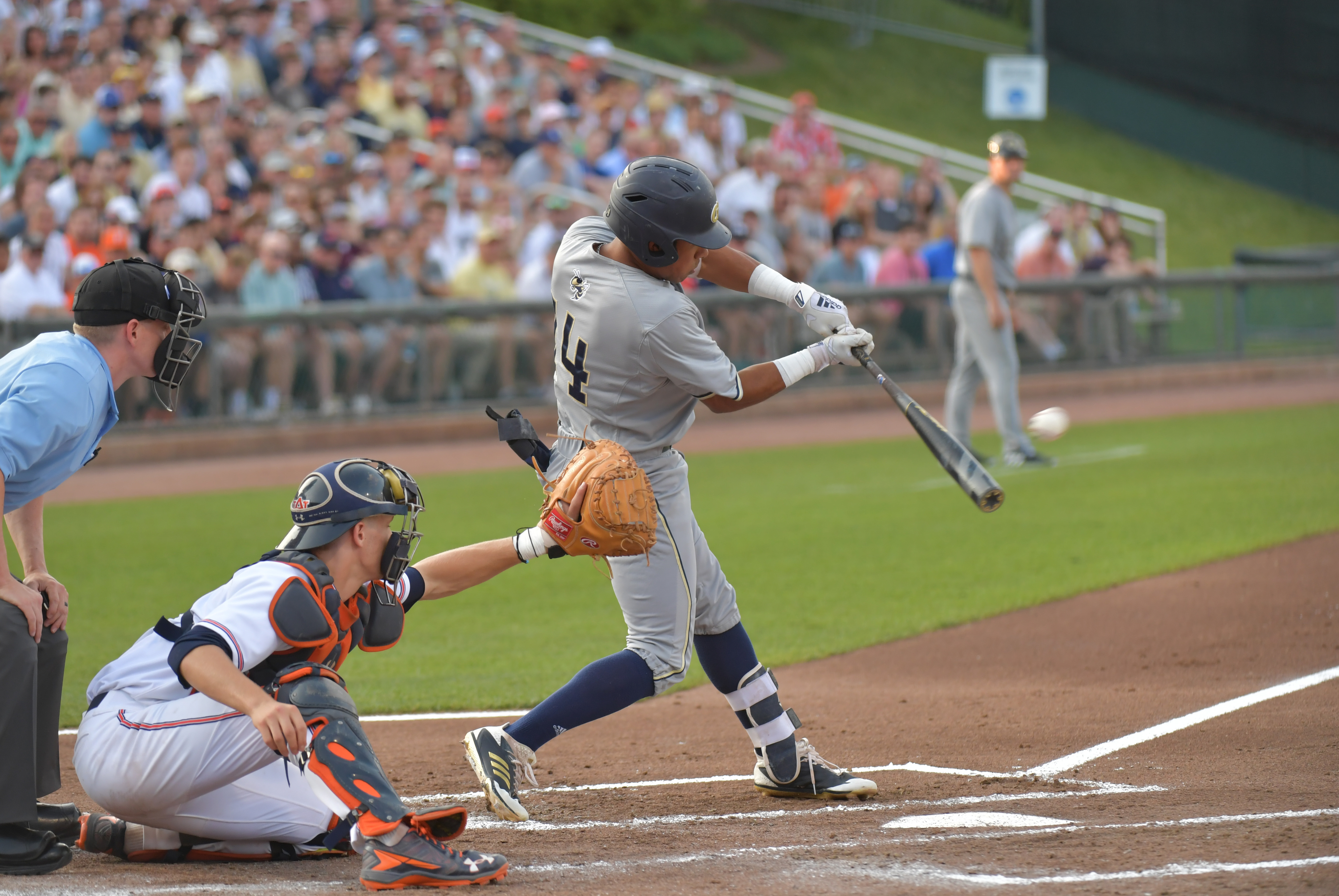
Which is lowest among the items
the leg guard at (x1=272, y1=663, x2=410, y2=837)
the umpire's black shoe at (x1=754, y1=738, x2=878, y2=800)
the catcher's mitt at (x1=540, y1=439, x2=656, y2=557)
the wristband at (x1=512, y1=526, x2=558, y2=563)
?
the umpire's black shoe at (x1=754, y1=738, x2=878, y2=800)

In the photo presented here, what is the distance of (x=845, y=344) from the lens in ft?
14.9

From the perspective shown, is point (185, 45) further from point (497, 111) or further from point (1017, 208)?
point (1017, 208)

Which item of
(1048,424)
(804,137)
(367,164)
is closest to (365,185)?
(367,164)

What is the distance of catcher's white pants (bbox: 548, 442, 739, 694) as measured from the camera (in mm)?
4359

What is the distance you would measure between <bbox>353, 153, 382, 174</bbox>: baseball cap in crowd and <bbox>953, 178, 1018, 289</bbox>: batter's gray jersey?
7.07m

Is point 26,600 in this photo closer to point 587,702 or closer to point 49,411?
point 49,411

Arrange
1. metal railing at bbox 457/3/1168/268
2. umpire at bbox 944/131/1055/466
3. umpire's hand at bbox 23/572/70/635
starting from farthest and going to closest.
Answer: metal railing at bbox 457/3/1168/268
umpire at bbox 944/131/1055/466
umpire's hand at bbox 23/572/70/635

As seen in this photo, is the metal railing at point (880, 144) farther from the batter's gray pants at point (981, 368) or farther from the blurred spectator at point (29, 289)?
the blurred spectator at point (29, 289)

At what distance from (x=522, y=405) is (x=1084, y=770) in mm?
10113

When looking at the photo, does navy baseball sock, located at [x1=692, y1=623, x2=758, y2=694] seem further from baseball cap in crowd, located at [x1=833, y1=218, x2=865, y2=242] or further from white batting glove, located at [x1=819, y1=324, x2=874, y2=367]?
baseball cap in crowd, located at [x1=833, y1=218, x2=865, y2=242]

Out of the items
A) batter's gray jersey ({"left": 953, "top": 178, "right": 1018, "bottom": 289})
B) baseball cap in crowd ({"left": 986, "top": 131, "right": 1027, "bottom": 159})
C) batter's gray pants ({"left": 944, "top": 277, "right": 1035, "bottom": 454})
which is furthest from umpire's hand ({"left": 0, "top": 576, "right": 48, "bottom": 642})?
baseball cap in crowd ({"left": 986, "top": 131, "right": 1027, "bottom": 159})

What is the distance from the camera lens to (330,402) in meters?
13.8

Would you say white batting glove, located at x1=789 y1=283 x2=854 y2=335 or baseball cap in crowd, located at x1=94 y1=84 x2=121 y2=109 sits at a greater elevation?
baseball cap in crowd, located at x1=94 y1=84 x2=121 y2=109

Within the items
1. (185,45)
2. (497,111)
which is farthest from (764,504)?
(185,45)
